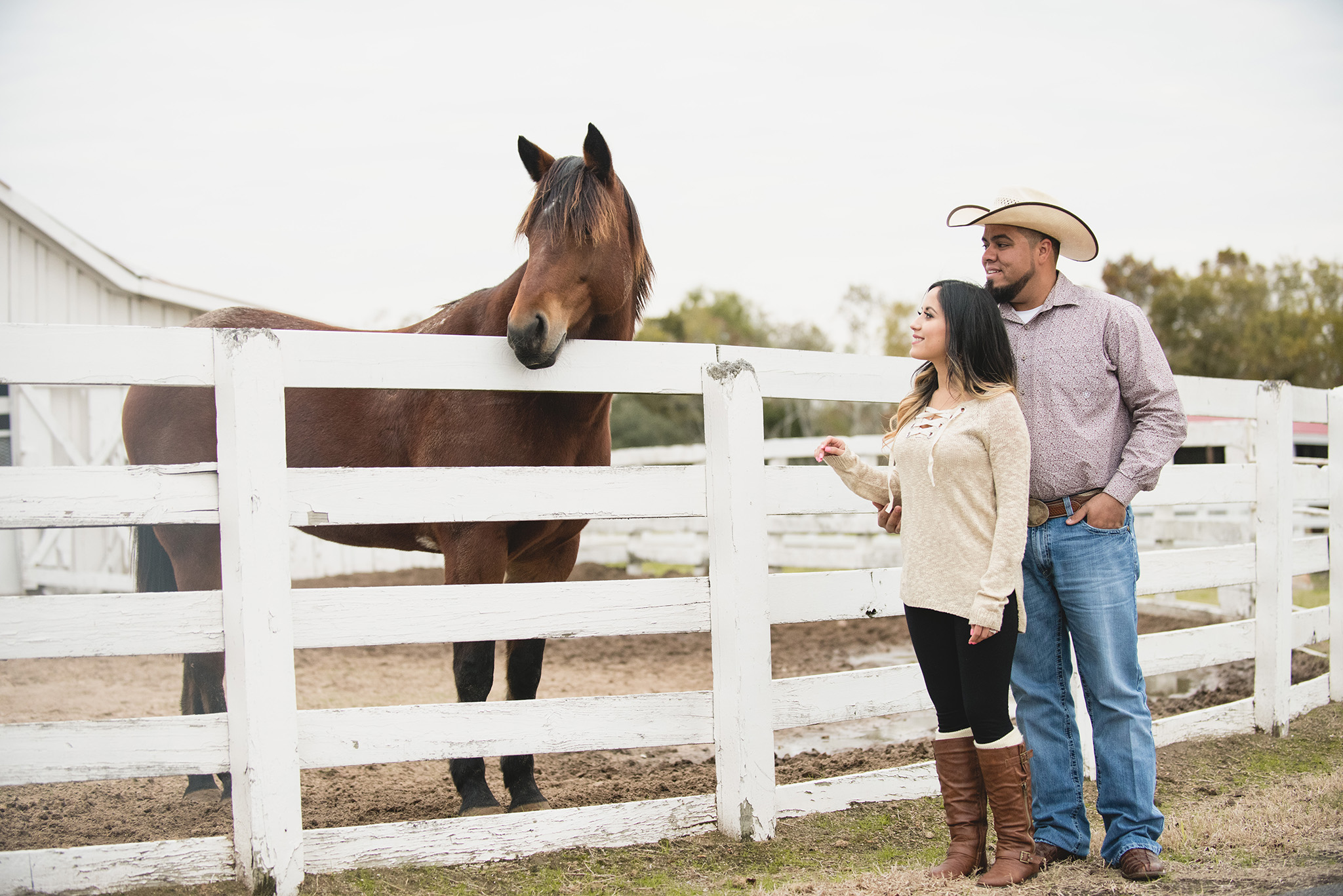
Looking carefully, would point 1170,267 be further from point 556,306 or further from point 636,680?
point 556,306

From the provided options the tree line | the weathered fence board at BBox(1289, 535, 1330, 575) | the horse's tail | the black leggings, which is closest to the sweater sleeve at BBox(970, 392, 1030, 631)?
the black leggings

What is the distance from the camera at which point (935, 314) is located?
2.66 metres

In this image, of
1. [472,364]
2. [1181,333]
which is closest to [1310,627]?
[472,364]

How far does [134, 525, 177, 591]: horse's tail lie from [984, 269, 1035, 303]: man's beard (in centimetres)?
387

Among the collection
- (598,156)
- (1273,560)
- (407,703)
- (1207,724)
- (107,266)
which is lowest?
(407,703)

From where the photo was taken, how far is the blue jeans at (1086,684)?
2717mm

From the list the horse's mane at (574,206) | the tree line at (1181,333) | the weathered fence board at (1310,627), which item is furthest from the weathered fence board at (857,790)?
the tree line at (1181,333)

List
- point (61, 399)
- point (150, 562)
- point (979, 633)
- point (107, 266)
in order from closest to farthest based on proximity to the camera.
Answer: point (979, 633)
point (150, 562)
point (107, 266)
point (61, 399)

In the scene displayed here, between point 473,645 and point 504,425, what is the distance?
0.77 metres

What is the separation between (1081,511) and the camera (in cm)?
271

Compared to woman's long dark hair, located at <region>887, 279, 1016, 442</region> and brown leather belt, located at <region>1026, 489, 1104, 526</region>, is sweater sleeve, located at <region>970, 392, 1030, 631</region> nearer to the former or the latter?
woman's long dark hair, located at <region>887, 279, 1016, 442</region>

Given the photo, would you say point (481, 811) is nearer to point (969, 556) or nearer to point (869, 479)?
point (869, 479)

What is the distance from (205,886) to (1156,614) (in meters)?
8.11

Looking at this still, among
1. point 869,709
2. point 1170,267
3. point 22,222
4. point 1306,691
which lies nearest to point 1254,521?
point 1306,691
